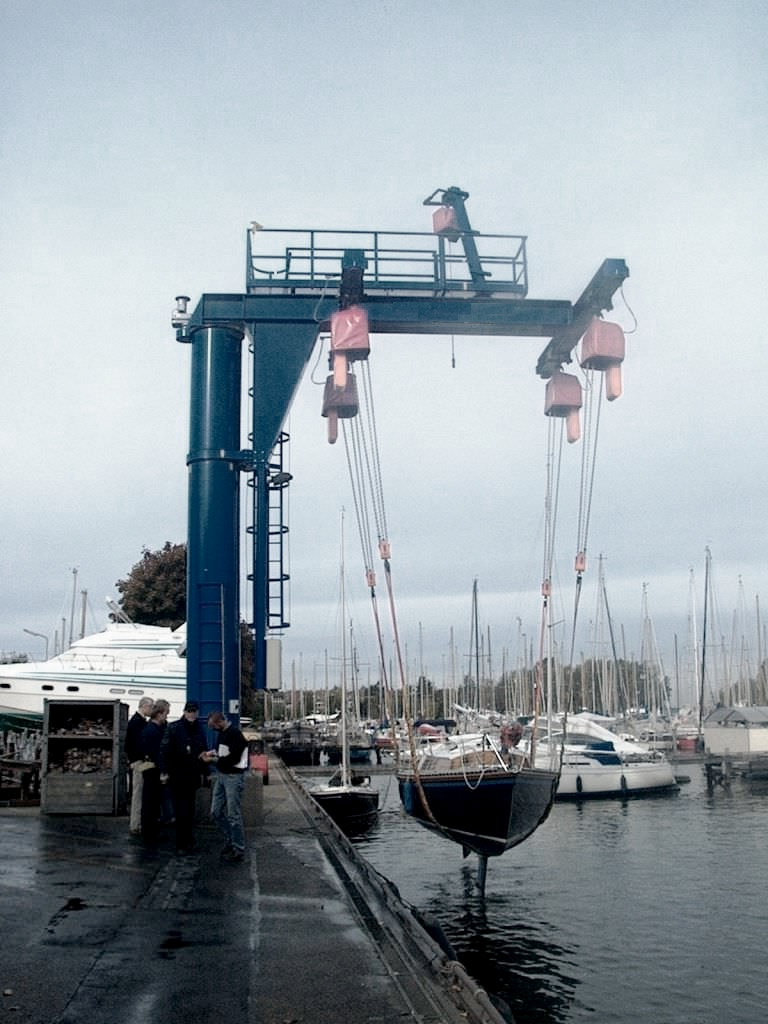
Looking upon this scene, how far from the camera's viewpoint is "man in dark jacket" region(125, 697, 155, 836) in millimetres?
14203

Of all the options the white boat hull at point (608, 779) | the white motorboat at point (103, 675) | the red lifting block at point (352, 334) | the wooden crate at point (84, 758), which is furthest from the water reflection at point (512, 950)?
the white boat hull at point (608, 779)

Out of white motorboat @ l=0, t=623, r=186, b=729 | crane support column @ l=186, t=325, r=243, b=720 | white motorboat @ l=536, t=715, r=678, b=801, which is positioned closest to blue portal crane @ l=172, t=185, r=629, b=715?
crane support column @ l=186, t=325, r=243, b=720

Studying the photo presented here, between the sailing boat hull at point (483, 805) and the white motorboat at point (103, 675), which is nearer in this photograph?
the sailing boat hull at point (483, 805)

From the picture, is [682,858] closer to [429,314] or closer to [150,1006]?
[429,314]

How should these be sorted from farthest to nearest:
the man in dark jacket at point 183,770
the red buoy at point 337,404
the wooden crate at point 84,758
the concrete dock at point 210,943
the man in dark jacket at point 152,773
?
1. the red buoy at point 337,404
2. the wooden crate at point 84,758
3. the man in dark jacket at point 152,773
4. the man in dark jacket at point 183,770
5. the concrete dock at point 210,943

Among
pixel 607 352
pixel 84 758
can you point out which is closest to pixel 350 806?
pixel 84 758

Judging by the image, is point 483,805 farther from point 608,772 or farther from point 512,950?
point 608,772

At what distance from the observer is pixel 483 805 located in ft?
59.1

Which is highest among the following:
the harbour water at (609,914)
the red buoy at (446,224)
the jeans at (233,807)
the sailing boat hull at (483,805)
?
the red buoy at (446,224)

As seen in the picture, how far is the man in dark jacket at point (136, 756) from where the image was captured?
46.6 feet

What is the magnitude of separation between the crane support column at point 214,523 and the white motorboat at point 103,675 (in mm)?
14455

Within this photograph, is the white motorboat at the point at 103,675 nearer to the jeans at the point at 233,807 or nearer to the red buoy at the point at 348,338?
the red buoy at the point at 348,338

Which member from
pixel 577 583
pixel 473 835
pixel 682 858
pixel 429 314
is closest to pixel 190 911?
pixel 577 583

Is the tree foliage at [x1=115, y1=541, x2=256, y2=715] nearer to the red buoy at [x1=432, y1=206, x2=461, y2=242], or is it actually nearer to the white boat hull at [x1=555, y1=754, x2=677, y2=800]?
the white boat hull at [x1=555, y1=754, x2=677, y2=800]
